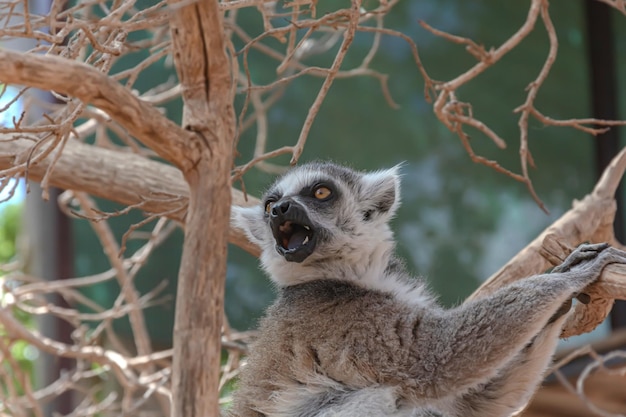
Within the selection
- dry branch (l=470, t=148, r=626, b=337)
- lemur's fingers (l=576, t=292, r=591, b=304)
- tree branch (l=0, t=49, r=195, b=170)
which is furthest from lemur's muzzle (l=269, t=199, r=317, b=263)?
tree branch (l=0, t=49, r=195, b=170)

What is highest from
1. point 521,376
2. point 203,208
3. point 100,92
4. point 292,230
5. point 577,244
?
point 100,92

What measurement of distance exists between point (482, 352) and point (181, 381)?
1.65 meters

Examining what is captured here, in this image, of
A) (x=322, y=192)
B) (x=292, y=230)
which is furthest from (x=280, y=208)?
(x=322, y=192)

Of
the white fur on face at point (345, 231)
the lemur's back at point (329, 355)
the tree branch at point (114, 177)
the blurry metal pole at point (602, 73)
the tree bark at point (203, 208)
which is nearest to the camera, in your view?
the tree bark at point (203, 208)

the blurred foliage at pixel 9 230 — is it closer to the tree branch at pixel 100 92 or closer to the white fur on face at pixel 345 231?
the white fur on face at pixel 345 231

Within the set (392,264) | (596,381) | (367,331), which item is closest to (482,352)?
(367,331)

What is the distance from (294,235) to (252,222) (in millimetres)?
497

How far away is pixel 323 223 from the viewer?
4352 mm

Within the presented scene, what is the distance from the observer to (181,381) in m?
2.50

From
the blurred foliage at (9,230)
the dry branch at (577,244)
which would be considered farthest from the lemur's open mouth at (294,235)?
the blurred foliage at (9,230)

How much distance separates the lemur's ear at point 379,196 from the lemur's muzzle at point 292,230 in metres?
0.42

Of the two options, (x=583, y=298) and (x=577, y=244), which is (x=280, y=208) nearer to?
(x=583, y=298)

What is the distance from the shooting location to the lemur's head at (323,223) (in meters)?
4.30

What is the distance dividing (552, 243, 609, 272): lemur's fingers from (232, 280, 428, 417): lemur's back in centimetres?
73
